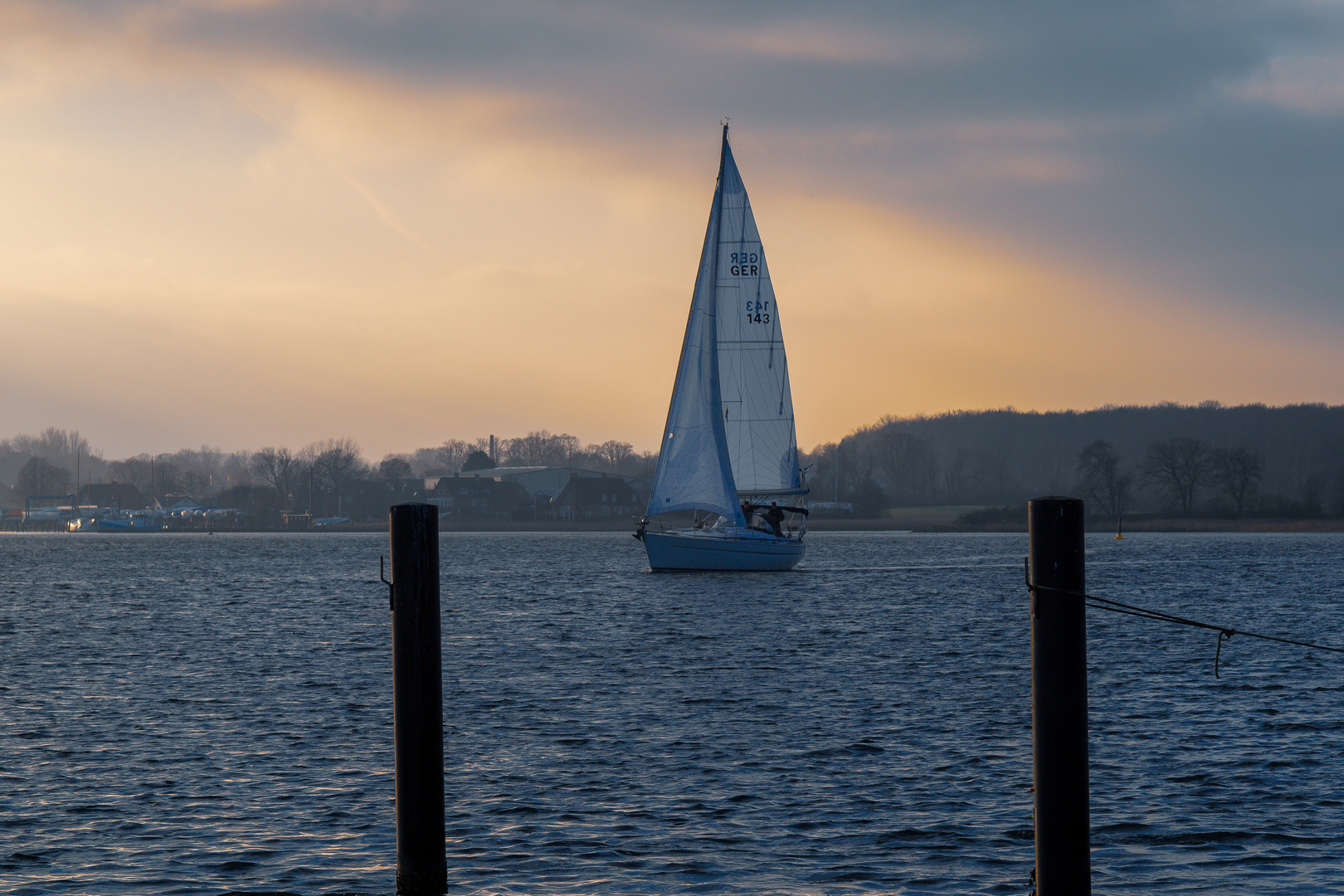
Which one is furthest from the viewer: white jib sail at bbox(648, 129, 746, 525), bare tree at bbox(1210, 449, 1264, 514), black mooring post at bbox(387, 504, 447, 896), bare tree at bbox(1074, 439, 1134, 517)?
bare tree at bbox(1074, 439, 1134, 517)

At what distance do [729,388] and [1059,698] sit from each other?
52.0 metres

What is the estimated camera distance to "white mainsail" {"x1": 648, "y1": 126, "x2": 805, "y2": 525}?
55875 mm

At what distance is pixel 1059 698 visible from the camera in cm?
752

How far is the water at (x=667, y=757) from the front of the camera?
1188cm

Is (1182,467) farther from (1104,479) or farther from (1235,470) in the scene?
(1104,479)

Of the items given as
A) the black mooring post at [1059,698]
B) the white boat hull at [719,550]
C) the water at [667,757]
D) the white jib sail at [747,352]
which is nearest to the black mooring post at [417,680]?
the water at [667,757]

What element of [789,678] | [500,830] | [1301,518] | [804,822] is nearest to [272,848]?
[500,830]

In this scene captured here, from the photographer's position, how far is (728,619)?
40250mm

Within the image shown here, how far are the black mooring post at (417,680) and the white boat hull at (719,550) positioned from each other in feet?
157

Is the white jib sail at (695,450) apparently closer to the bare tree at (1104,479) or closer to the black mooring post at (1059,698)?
the black mooring post at (1059,698)

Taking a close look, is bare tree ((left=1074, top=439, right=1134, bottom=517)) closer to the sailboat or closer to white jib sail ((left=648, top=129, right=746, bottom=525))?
the sailboat

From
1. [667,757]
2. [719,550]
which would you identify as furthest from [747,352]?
[667,757]

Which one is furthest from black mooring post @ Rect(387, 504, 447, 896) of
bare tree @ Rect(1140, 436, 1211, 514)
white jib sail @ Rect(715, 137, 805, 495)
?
bare tree @ Rect(1140, 436, 1211, 514)

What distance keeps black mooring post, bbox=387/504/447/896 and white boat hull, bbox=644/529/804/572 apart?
157 feet
